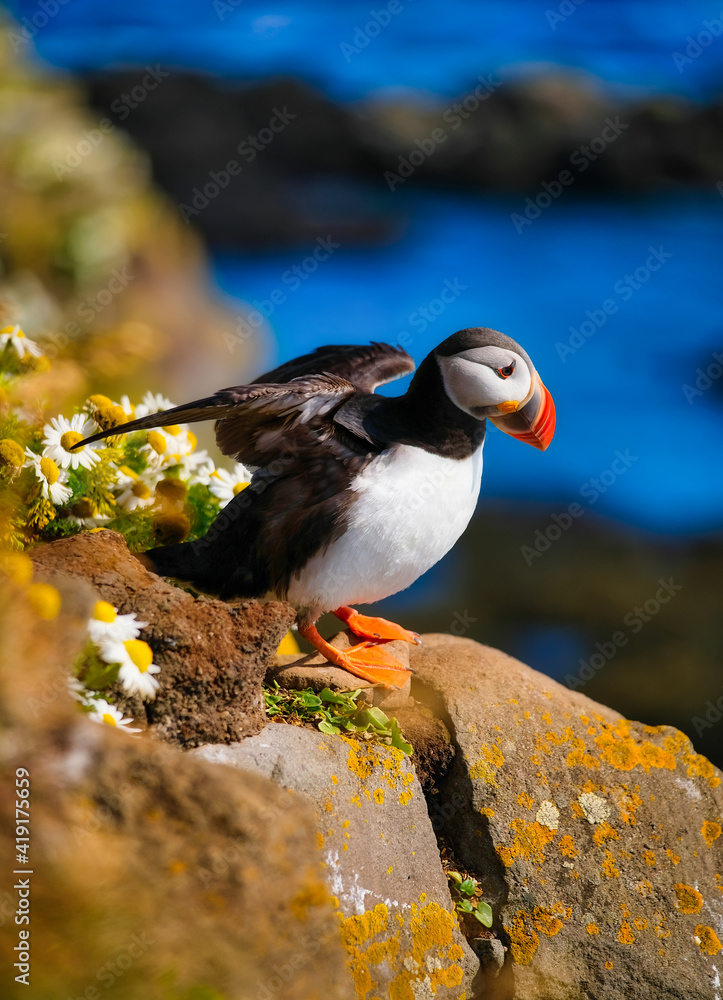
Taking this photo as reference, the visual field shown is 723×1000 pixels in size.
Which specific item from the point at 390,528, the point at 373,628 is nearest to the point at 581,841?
the point at 373,628

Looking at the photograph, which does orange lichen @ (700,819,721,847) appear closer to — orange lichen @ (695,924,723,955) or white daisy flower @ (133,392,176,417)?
orange lichen @ (695,924,723,955)

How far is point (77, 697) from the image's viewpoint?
186cm

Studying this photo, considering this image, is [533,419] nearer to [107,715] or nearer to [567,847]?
[567,847]

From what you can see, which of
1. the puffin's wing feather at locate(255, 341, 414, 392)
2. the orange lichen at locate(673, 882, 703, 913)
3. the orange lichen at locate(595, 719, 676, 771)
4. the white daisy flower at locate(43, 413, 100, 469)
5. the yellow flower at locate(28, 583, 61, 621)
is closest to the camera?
the yellow flower at locate(28, 583, 61, 621)

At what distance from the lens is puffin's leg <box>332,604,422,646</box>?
3.02 meters

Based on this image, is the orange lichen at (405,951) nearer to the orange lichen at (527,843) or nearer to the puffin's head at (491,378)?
the orange lichen at (527,843)

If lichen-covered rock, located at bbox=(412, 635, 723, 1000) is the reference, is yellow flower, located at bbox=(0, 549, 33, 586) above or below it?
above

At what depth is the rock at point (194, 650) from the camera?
2012mm

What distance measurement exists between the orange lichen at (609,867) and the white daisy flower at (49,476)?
194 centimetres

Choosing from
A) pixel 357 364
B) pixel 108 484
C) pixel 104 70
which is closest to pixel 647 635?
pixel 357 364

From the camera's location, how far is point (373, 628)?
3072mm

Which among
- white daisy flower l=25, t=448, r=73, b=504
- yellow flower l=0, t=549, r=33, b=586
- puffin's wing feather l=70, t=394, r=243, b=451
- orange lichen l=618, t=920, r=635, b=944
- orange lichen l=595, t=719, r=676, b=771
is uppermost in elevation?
yellow flower l=0, t=549, r=33, b=586

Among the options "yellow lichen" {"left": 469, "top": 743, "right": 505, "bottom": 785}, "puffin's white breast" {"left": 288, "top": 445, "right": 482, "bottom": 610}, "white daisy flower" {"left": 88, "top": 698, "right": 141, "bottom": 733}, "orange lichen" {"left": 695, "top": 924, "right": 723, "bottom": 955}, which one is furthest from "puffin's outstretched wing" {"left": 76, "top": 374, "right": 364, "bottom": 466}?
"orange lichen" {"left": 695, "top": 924, "right": 723, "bottom": 955}

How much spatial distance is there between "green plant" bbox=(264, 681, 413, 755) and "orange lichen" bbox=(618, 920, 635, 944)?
0.78 m
